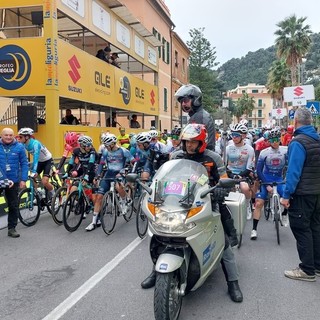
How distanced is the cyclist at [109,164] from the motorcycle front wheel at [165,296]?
4.43 m

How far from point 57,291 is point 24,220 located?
3905 millimetres

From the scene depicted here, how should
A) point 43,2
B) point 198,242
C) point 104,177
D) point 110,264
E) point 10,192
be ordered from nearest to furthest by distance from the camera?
1. point 198,242
2. point 110,264
3. point 10,192
4. point 104,177
5. point 43,2

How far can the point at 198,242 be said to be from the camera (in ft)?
12.6

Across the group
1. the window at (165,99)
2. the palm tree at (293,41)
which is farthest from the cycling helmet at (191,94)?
the palm tree at (293,41)

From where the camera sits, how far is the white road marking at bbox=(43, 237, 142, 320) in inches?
167

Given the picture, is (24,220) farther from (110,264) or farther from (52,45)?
(52,45)

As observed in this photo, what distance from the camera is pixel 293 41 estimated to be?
4516cm

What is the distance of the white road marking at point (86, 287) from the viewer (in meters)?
4.25

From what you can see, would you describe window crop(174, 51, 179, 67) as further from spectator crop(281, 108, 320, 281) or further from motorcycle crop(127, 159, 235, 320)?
motorcycle crop(127, 159, 235, 320)

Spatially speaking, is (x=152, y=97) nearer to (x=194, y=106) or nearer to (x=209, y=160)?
(x=194, y=106)

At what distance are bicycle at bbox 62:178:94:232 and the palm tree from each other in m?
41.4

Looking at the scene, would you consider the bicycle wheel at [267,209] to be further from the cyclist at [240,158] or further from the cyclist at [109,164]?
the cyclist at [109,164]

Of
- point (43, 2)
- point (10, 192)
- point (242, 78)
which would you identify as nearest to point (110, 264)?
point (10, 192)

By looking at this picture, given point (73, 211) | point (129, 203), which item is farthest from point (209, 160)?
point (129, 203)
